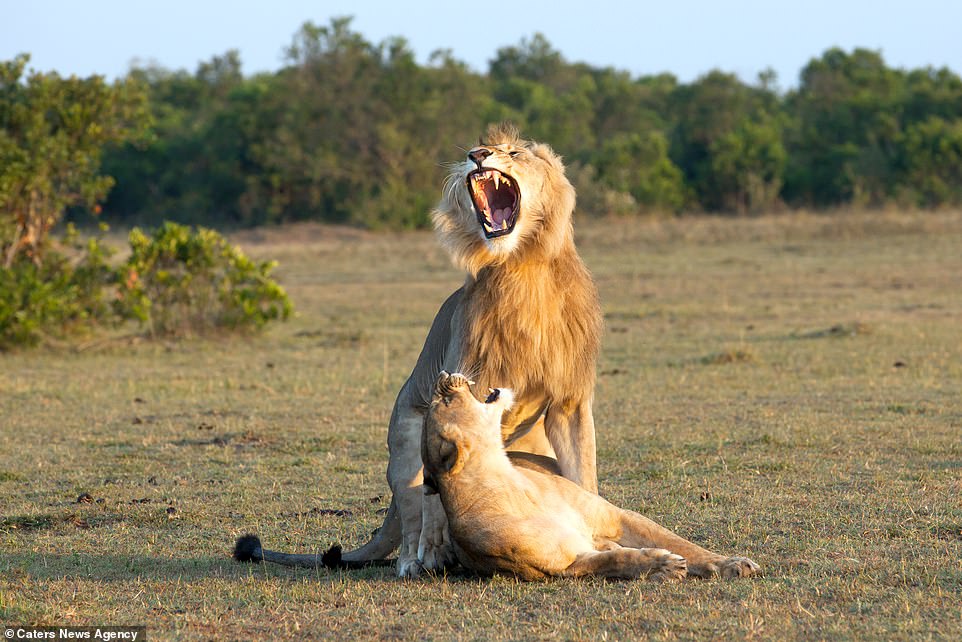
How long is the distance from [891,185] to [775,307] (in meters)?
18.0

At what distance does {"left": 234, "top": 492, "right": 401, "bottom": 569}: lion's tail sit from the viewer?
4906mm

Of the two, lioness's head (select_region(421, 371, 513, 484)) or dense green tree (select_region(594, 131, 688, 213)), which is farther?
dense green tree (select_region(594, 131, 688, 213))

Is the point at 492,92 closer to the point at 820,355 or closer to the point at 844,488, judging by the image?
the point at 820,355

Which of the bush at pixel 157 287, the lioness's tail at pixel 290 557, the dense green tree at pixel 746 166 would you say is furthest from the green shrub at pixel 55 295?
the dense green tree at pixel 746 166

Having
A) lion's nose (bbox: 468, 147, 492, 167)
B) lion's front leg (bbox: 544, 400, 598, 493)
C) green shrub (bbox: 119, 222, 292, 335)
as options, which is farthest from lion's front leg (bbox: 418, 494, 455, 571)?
green shrub (bbox: 119, 222, 292, 335)

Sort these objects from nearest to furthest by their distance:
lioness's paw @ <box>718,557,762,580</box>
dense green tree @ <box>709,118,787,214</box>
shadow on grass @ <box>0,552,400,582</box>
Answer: lioness's paw @ <box>718,557,762,580</box> < shadow on grass @ <box>0,552,400,582</box> < dense green tree @ <box>709,118,787,214</box>

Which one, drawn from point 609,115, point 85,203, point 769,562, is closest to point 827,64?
point 609,115

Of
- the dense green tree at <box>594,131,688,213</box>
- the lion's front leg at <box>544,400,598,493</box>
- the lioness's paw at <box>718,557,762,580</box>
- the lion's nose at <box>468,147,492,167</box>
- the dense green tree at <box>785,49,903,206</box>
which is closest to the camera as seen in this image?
the lioness's paw at <box>718,557,762,580</box>

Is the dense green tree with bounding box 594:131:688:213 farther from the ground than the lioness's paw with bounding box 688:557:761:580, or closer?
farther from the ground

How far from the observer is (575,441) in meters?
5.26

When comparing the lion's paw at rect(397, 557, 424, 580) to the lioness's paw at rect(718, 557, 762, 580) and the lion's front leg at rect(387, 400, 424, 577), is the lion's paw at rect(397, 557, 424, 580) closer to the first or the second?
the lion's front leg at rect(387, 400, 424, 577)

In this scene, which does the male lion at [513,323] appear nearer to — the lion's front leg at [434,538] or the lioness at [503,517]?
the lion's front leg at [434,538]

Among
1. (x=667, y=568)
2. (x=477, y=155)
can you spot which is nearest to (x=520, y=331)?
(x=477, y=155)

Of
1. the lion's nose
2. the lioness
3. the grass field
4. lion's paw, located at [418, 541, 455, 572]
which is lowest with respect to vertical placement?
the grass field
